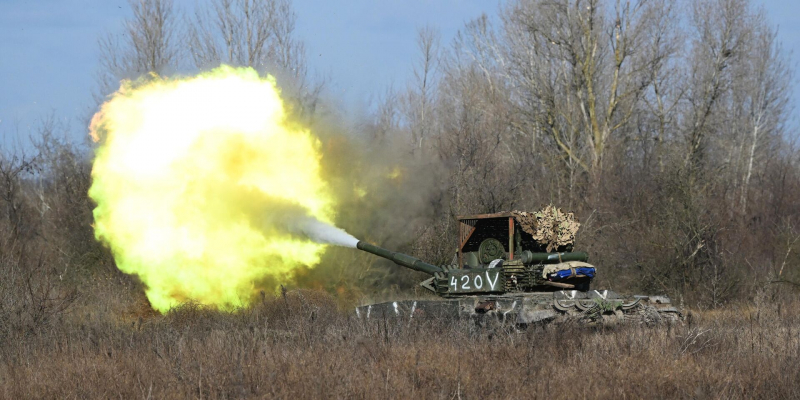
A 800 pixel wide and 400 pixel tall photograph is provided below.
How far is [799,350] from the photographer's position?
33.2 feet

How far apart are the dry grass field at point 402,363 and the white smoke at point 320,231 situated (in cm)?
347

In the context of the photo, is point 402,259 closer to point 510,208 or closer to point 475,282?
point 475,282

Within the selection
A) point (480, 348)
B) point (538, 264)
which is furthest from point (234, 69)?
point (480, 348)

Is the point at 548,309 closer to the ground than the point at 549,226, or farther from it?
closer to the ground

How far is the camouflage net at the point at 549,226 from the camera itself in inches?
564

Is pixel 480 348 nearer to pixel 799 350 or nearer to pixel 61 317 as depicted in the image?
pixel 799 350

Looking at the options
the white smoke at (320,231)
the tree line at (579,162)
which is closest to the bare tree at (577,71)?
the tree line at (579,162)

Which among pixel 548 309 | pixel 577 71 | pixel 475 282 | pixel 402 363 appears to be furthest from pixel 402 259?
pixel 577 71

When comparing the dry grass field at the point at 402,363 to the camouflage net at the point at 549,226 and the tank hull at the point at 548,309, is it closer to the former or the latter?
the tank hull at the point at 548,309

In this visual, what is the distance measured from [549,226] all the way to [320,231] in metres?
5.01

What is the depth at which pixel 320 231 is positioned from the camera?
17203mm

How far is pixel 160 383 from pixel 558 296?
6471mm

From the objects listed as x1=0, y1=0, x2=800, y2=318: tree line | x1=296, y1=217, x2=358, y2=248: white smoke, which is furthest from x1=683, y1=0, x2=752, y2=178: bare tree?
x1=296, y1=217, x2=358, y2=248: white smoke

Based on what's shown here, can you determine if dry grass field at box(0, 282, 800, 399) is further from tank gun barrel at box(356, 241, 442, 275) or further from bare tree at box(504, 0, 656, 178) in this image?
bare tree at box(504, 0, 656, 178)
